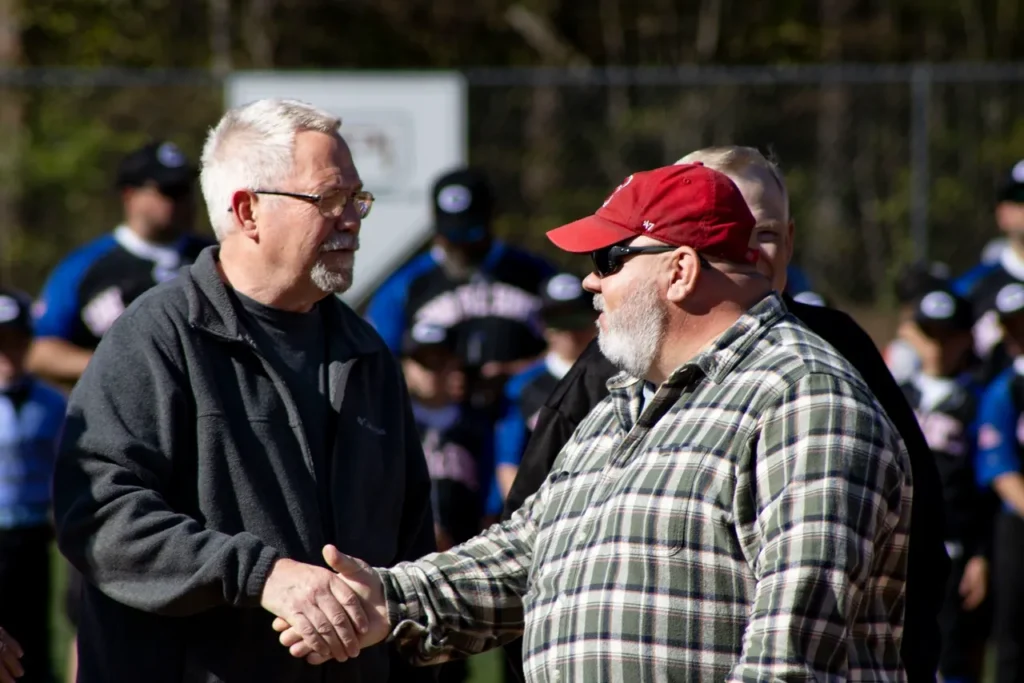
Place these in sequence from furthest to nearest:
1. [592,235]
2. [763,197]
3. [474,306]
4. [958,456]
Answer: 1. [474,306]
2. [958,456]
3. [763,197]
4. [592,235]

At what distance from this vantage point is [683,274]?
294cm

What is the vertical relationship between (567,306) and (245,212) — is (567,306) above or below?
below

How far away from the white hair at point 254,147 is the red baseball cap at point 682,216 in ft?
3.23

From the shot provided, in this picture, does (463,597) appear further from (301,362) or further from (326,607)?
(301,362)

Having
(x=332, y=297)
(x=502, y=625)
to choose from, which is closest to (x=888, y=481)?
(x=502, y=625)

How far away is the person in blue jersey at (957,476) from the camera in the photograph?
6.94 meters

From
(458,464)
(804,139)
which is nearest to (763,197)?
(458,464)

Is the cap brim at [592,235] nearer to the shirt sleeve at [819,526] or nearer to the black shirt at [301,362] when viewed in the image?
the shirt sleeve at [819,526]

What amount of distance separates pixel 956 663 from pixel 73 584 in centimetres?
404

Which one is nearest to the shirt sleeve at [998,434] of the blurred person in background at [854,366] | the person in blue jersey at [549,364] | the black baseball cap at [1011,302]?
the black baseball cap at [1011,302]

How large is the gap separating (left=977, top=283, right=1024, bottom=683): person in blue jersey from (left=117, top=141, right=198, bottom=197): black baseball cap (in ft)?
12.5

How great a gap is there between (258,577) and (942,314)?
4.63m

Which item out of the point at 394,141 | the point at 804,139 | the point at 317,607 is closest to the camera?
the point at 317,607

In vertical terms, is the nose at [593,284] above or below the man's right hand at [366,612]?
above
